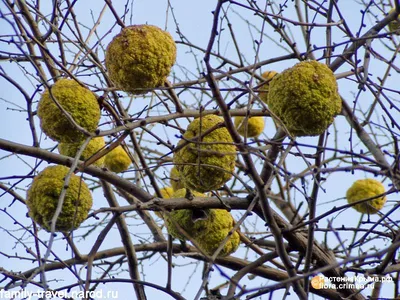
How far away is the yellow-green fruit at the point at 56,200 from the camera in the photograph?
317cm

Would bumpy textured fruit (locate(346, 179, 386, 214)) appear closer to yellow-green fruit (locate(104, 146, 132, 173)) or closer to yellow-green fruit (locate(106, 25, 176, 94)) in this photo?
yellow-green fruit (locate(104, 146, 132, 173))

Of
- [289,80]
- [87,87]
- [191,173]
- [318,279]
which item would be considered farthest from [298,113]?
[318,279]

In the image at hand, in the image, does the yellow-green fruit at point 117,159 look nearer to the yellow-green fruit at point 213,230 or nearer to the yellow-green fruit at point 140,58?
the yellow-green fruit at point 213,230

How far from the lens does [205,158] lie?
10.0 feet

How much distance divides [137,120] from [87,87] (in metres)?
0.29

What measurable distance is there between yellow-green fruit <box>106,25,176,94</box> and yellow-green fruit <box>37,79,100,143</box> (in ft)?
0.57

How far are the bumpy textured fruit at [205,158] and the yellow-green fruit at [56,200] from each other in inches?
20.2

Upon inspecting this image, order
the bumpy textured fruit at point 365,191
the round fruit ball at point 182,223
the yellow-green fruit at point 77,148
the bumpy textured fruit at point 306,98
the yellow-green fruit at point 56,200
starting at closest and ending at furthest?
the bumpy textured fruit at point 306,98 < the yellow-green fruit at point 56,200 < the round fruit ball at point 182,223 < the yellow-green fruit at point 77,148 < the bumpy textured fruit at point 365,191

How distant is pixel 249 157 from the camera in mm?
2742

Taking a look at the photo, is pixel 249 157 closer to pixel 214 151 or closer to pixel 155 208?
pixel 214 151

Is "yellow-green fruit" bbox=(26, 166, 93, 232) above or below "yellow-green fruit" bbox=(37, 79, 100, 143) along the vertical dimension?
below

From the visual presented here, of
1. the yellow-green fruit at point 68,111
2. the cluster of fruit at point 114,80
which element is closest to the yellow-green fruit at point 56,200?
the cluster of fruit at point 114,80

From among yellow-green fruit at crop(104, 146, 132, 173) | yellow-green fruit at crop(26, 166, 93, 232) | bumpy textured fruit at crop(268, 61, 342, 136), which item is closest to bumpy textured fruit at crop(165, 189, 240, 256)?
yellow-green fruit at crop(26, 166, 93, 232)

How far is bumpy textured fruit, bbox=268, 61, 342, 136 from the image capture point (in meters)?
2.72
